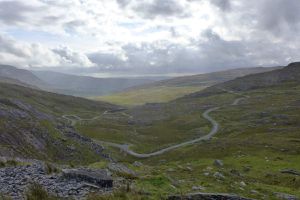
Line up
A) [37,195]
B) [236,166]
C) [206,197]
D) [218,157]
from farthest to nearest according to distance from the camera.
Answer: [218,157] < [236,166] < [206,197] < [37,195]

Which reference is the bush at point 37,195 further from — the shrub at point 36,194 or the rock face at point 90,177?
the rock face at point 90,177

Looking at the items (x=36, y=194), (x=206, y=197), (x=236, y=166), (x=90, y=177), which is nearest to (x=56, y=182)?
(x=90, y=177)

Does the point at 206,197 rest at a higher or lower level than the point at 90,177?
lower

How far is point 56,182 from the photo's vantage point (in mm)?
21375

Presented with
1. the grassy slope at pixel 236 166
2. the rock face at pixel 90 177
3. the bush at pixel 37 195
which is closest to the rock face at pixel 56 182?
the rock face at pixel 90 177

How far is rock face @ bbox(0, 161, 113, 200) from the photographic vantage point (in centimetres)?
1906

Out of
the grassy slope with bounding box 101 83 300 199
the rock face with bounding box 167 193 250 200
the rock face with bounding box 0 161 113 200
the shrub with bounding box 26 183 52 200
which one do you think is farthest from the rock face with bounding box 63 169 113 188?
the shrub with bounding box 26 183 52 200

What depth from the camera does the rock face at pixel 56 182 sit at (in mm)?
19062

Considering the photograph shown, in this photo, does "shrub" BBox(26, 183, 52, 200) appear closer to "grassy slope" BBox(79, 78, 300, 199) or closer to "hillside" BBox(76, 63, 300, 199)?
"hillside" BBox(76, 63, 300, 199)

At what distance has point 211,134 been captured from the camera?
144m

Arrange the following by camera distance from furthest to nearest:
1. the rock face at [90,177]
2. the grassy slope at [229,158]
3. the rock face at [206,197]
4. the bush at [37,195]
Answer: the grassy slope at [229,158]
the rock face at [90,177]
the rock face at [206,197]
the bush at [37,195]

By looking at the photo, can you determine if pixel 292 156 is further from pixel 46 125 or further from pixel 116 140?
pixel 116 140

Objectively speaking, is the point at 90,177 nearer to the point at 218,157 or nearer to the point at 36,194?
the point at 36,194

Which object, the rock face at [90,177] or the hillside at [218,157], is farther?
the hillside at [218,157]
